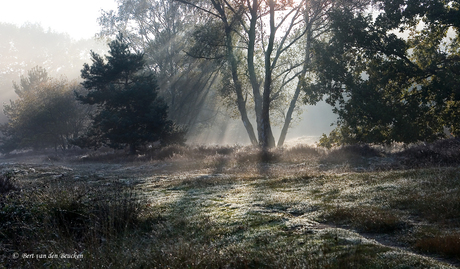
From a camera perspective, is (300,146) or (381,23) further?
(300,146)

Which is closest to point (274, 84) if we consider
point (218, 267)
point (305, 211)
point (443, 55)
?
point (443, 55)

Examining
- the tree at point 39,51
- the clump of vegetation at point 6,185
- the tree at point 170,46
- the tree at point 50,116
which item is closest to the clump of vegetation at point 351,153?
the clump of vegetation at point 6,185

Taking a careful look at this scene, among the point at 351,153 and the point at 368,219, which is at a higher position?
the point at 351,153

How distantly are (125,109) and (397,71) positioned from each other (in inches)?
836

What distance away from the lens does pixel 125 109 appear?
30344mm

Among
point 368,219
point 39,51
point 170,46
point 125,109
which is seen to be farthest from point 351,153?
point 39,51

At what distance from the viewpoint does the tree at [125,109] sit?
96.4ft

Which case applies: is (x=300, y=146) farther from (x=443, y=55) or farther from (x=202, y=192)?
(x=202, y=192)

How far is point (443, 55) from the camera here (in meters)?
18.1

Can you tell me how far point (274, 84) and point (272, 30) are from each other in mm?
13201

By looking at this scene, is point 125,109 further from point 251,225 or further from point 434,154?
point 251,225

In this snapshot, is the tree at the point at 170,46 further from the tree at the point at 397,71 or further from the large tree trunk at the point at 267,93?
the tree at the point at 397,71

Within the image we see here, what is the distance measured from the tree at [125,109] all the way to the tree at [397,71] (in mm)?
15114

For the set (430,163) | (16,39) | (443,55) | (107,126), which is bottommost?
(430,163)
